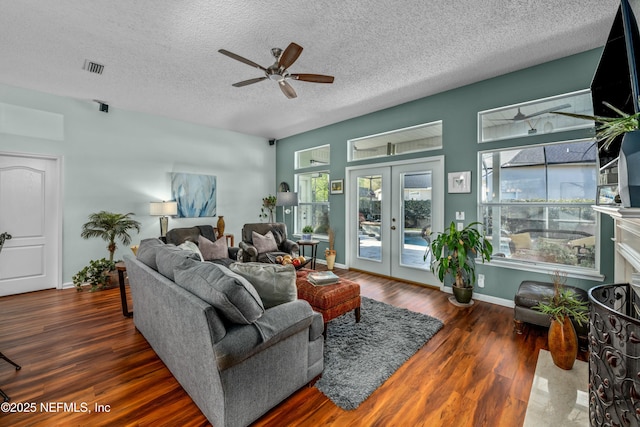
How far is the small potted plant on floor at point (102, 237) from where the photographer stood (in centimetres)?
423

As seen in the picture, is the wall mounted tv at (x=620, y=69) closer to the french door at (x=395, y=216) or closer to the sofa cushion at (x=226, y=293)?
the french door at (x=395, y=216)

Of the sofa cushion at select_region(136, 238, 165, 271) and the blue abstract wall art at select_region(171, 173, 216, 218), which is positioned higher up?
the blue abstract wall art at select_region(171, 173, 216, 218)

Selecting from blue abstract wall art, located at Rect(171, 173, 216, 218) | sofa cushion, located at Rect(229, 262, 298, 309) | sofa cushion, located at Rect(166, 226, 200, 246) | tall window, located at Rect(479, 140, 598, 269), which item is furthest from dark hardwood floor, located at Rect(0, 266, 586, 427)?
blue abstract wall art, located at Rect(171, 173, 216, 218)

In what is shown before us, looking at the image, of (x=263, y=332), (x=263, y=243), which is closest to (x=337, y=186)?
(x=263, y=243)

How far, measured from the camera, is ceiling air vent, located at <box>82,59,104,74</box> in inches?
126

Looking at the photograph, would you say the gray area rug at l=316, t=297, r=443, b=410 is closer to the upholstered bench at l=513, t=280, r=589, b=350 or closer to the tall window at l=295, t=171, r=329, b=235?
the upholstered bench at l=513, t=280, r=589, b=350

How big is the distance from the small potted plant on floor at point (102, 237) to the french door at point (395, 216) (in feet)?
13.4

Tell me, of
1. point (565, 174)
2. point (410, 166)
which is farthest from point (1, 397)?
point (565, 174)

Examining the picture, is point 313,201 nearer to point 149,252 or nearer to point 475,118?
point 475,118

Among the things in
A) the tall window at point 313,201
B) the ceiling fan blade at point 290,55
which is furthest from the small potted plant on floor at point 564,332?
the tall window at point 313,201

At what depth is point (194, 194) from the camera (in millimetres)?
5621

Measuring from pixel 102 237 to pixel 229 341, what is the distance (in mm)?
4447

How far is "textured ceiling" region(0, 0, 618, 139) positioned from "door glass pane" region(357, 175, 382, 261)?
62.4 inches

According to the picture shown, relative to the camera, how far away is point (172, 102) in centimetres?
445
